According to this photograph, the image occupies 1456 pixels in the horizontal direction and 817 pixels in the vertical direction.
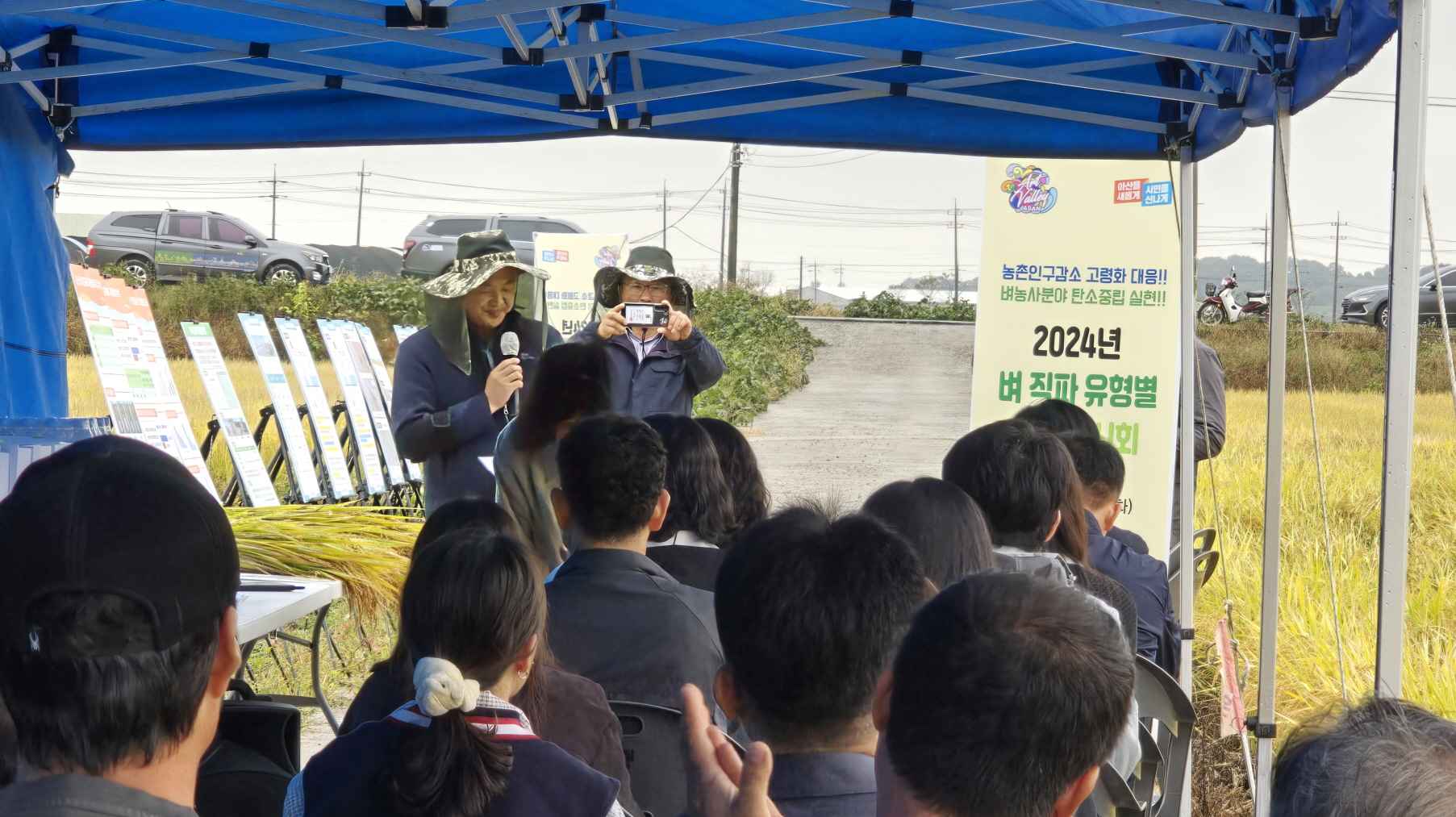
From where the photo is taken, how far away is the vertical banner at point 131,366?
510cm

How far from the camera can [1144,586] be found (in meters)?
2.93

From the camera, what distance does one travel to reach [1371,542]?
6.91 metres

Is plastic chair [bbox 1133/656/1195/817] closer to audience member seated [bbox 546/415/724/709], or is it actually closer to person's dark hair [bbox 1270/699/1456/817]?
audience member seated [bbox 546/415/724/709]

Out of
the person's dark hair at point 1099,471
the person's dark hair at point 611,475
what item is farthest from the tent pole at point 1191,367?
the person's dark hair at point 611,475

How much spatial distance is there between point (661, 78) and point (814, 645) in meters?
2.92

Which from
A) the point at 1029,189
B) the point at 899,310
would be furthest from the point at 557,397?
the point at 899,310

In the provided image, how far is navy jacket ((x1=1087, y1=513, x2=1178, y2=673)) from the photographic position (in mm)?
2883

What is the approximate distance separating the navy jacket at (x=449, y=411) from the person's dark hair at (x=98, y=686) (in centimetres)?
241

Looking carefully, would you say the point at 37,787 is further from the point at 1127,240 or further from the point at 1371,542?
the point at 1371,542

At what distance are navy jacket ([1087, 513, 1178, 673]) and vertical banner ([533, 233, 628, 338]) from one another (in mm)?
7750

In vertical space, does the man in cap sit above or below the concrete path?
above

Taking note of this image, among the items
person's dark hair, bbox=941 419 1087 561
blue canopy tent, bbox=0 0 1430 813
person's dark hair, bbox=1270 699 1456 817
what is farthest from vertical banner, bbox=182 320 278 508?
person's dark hair, bbox=1270 699 1456 817

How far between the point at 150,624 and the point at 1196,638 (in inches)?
219

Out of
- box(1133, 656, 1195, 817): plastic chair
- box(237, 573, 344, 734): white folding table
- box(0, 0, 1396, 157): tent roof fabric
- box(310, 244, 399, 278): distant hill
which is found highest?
box(310, 244, 399, 278): distant hill
